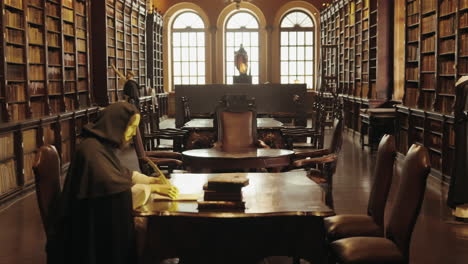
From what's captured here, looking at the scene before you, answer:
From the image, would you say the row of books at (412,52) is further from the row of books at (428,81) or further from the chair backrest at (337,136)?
the chair backrest at (337,136)

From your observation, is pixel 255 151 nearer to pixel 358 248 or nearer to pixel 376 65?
pixel 358 248

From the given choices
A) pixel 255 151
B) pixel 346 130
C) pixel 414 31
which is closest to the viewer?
pixel 255 151

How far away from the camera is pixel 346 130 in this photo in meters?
15.9

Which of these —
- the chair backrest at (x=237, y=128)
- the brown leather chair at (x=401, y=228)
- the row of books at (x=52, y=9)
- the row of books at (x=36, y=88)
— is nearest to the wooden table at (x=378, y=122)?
the chair backrest at (x=237, y=128)

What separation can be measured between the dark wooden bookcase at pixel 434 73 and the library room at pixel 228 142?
3 centimetres

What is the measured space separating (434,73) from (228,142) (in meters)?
3.72

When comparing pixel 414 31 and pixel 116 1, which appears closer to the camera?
pixel 414 31

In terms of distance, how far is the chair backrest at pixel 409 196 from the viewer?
2943 millimetres

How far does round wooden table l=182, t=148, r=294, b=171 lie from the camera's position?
5465mm

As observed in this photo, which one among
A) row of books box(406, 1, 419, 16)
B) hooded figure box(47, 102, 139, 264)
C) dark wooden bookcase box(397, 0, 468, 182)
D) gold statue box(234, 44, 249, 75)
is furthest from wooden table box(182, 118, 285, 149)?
gold statue box(234, 44, 249, 75)

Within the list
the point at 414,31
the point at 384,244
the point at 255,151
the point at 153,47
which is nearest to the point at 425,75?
the point at 414,31

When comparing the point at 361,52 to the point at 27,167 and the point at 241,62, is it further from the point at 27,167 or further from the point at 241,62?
the point at 27,167

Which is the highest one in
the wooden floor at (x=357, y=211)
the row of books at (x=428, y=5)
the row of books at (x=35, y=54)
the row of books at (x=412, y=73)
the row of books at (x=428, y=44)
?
the row of books at (x=428, y=5)

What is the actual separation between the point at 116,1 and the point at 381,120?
20.3ft
